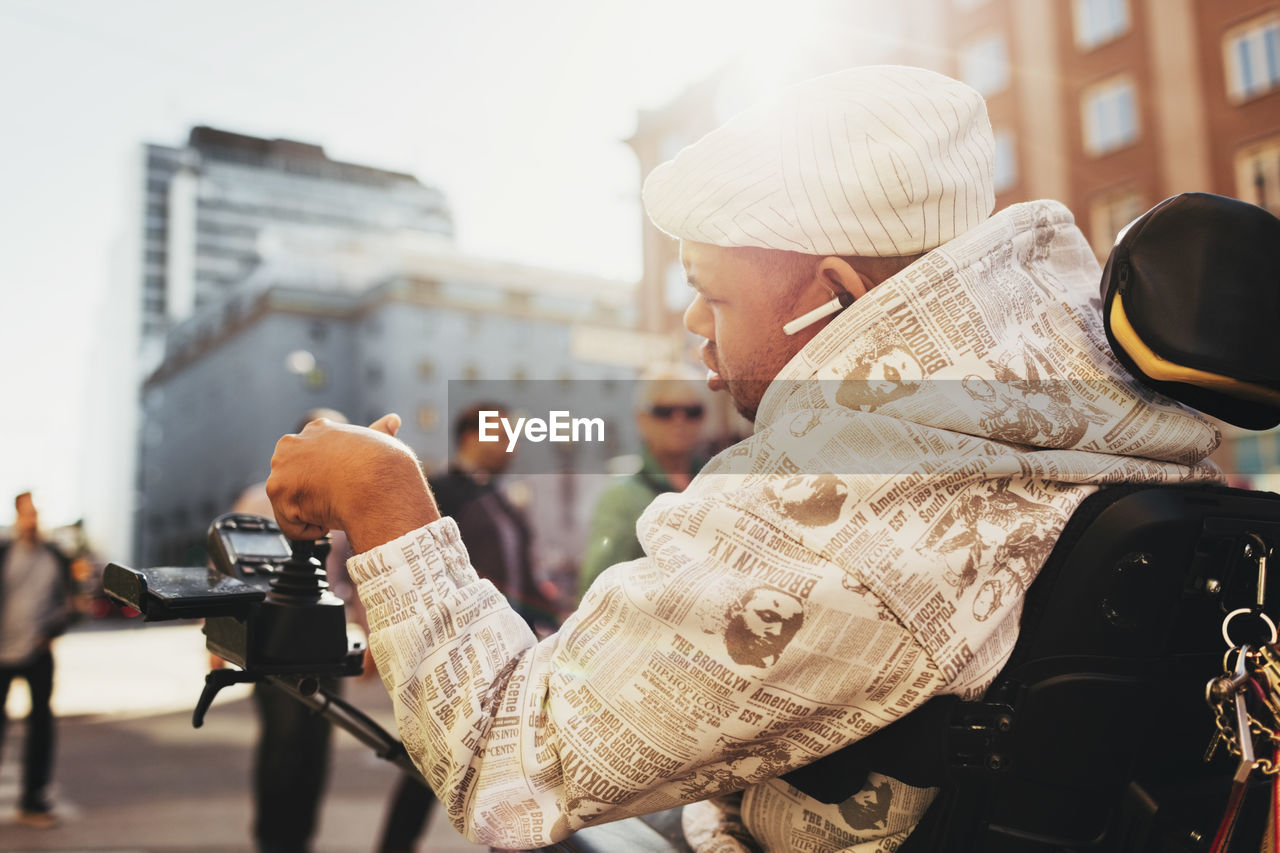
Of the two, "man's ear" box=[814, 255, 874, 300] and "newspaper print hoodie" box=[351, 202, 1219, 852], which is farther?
"man's ear" box=[814, 255, 874, 300]

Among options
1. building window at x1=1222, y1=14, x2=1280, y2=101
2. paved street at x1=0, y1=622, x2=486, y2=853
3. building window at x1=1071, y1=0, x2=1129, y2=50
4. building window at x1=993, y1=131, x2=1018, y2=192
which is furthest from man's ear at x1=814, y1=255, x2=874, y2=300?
building window at x1=1071, y1=0, x2=1129, y2=50

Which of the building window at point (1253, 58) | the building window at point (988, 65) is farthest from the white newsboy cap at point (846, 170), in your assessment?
the building window at point (988, 65)

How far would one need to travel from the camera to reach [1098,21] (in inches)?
723

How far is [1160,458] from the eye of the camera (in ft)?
3.95

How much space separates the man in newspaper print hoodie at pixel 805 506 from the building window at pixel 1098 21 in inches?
792

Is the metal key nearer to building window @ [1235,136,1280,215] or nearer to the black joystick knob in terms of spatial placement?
the black joystick knob

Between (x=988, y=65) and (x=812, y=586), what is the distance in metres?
21.7

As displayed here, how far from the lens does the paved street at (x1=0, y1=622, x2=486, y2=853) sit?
4742mm

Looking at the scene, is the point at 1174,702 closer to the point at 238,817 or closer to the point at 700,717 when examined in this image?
the point at 700,717

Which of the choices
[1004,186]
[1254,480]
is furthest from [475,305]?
[1254,480]

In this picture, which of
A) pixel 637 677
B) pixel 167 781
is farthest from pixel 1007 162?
pixel 637 677

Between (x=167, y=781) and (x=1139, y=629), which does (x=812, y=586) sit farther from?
(x=167, y=781)

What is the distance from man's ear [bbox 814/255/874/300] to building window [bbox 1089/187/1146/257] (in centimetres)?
1820

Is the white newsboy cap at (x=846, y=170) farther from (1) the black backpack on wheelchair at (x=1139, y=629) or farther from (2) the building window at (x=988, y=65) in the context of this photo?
(2) the building window at (x=988, y=65)
